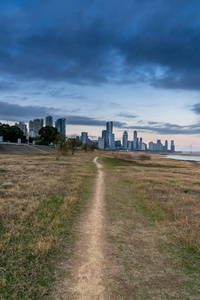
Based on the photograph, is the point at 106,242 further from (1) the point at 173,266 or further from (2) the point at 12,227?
(2) the point at 12,227

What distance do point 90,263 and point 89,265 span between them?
113 millimetres

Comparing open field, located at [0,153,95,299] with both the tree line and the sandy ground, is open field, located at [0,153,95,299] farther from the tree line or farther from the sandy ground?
the tree line

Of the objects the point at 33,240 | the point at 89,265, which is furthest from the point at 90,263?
the point at 33,240

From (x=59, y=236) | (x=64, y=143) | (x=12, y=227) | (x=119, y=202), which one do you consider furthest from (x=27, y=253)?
(x=64, y=143)

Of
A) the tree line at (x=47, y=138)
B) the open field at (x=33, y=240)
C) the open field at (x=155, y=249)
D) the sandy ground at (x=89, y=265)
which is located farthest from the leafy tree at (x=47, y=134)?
the sandy ground at (x=89, y=265)

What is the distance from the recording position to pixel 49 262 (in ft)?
19.4

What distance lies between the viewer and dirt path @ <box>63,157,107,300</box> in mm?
4703

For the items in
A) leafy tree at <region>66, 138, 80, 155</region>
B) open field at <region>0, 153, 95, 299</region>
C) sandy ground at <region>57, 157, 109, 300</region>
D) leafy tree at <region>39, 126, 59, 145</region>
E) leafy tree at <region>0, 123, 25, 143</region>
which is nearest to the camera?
sandy ground at <region>57, 157, 109, 300</region>

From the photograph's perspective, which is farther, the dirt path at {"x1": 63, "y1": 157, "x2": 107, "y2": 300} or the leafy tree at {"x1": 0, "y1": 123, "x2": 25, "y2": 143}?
the leafy tree at {"x1": 0, "y1": 123, "x2": 25, "y2": 143}

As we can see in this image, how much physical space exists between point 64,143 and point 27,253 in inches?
1965

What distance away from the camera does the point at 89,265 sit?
5777 mm

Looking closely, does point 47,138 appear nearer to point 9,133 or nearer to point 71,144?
point 9,133

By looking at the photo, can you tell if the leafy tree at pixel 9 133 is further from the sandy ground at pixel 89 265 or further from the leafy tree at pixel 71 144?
the sandy ground at pixel 89 265

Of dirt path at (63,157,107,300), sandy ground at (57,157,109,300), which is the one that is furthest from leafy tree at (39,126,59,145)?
A: sandy ground at (57,157,109,300)
